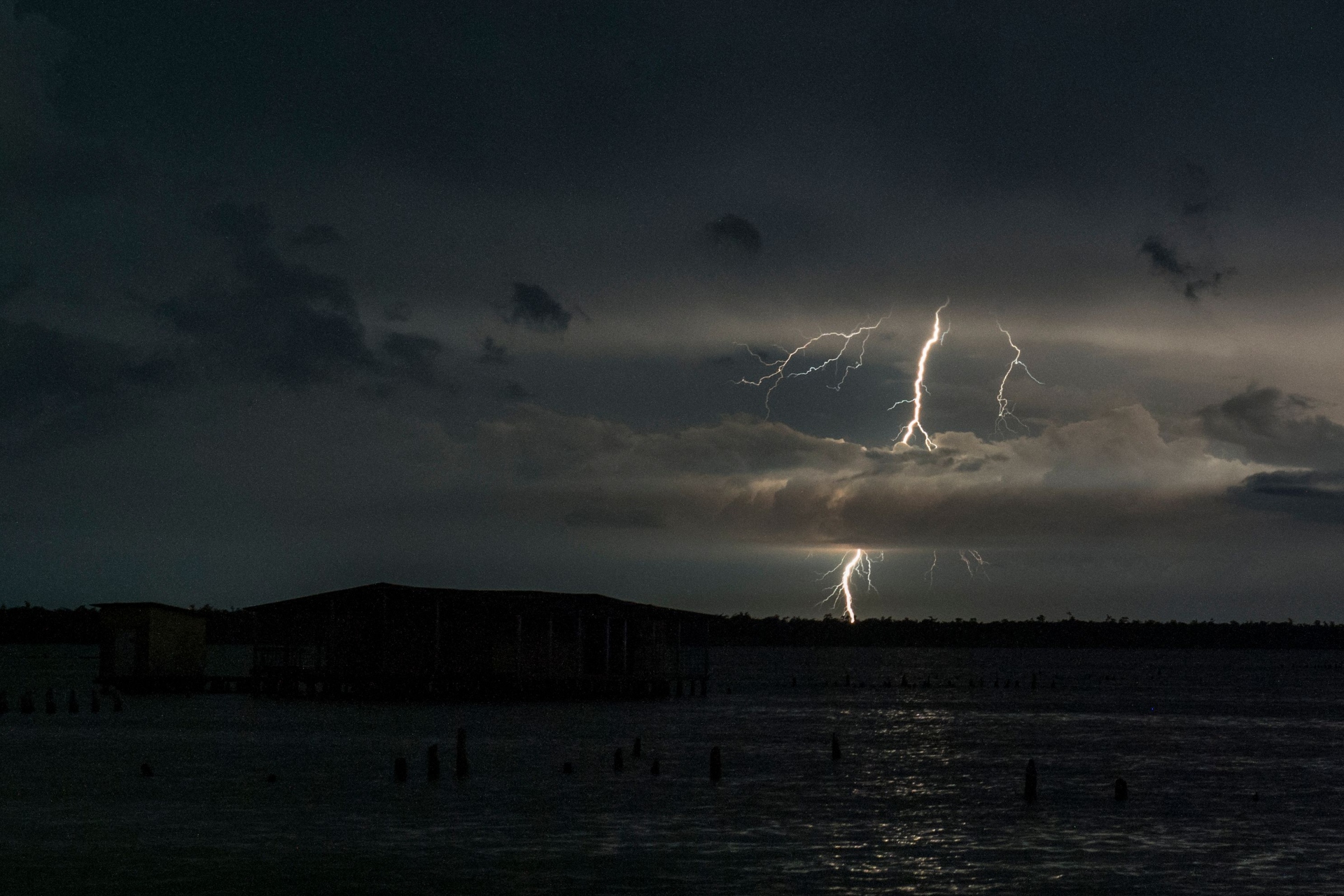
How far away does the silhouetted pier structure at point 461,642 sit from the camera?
7856 centimetres

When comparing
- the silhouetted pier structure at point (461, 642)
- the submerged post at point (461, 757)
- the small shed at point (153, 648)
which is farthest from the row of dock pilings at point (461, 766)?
the small shed at point (153, 648)

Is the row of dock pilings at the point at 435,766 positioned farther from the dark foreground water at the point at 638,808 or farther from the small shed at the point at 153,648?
the small shed at the point at 153,648

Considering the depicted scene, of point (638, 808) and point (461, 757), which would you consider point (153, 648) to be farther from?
point (638, 808)

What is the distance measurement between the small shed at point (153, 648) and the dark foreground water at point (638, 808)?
12417 millimetres

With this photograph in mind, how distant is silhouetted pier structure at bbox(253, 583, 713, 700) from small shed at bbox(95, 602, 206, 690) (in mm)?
4486

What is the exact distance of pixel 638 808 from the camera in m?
39.0

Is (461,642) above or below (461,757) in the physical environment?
above

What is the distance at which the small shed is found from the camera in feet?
280

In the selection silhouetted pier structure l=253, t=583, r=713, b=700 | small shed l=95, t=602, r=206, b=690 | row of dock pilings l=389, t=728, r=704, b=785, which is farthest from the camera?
small shed l=95, t=602, r=206, b=690

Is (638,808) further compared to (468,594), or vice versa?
(468,594)

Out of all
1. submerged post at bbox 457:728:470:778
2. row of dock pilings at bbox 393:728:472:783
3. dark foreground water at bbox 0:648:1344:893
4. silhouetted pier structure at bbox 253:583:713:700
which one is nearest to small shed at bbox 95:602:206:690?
silhouetted pier structure at bbox 253:583:713:700

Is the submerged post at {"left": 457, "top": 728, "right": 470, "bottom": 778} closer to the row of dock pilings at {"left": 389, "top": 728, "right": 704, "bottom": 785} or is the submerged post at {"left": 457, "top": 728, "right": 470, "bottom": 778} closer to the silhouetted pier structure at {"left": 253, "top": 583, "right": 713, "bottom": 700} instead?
the row of dock pilings at {"left": 389, "top": 728, "right": 704, "bottom": 785}

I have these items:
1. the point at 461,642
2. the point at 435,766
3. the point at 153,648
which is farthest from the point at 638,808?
the point at 153,648

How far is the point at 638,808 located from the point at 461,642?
4372cm
